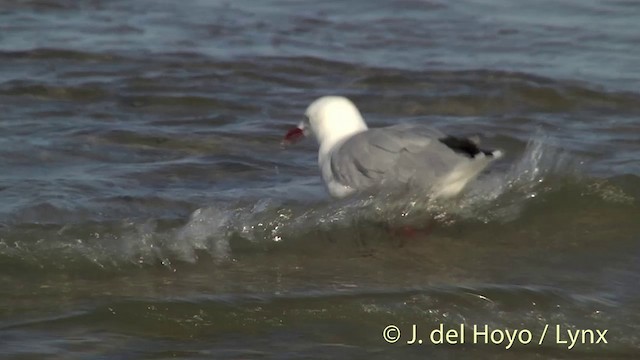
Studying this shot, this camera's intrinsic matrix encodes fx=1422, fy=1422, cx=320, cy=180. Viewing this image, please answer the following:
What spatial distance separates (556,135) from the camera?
8836mm

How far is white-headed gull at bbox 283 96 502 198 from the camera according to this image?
6.79 meters

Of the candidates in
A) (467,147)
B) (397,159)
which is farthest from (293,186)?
(467,147)

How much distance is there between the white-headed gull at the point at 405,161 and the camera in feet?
22.3

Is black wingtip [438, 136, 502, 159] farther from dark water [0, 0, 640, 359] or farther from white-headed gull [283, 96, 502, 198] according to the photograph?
dark water [0, 0, 640, 359]

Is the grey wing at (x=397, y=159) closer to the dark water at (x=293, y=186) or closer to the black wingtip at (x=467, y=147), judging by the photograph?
the black wingtip at (x=467, y=147)

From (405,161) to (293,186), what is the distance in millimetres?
1091

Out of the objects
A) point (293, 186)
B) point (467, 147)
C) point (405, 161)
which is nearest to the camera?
point (467, 147)

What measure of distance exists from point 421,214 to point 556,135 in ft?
6.84

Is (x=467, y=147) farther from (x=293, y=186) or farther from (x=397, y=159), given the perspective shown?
(x=293, y=186)

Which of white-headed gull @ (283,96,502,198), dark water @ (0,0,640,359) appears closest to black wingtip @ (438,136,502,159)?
white-headed gull @ (283,96,502,198)

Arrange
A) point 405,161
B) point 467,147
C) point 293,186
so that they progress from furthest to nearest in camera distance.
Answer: point 293,186, point 405,161, point 467,147

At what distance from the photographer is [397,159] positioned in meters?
6.94

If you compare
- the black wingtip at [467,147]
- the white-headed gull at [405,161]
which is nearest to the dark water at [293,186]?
the white-headed gull at [405,161]

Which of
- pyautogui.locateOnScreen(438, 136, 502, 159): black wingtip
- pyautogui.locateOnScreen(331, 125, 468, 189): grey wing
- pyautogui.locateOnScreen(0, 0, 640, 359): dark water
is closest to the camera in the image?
pyautogui.locateOnScreen(0, 0, 640, 359): dark water
